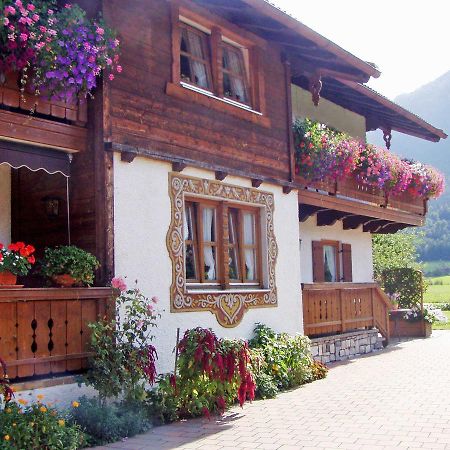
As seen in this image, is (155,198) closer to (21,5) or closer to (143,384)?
(143,384)

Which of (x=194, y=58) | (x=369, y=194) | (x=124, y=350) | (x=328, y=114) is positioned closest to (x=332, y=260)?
(x=369, y=194)

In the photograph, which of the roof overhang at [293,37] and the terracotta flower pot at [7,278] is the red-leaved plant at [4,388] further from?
the roof overhang at [293,37]

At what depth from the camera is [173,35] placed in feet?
33.3

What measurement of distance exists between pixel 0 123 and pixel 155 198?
8.23 ft

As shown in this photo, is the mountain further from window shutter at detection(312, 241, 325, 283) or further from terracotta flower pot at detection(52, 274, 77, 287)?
terracotta flower pot at detection(52, 274, 77, 287)

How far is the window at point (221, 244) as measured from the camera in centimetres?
1051

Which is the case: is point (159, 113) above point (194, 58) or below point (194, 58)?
below

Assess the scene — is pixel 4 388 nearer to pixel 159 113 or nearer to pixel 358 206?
pixel 159 113

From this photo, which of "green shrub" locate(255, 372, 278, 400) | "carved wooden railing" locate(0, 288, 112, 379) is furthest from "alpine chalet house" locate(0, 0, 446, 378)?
"green shrub" locate(255, 372, 278, 400)

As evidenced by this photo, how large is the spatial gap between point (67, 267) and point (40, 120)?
177 cm

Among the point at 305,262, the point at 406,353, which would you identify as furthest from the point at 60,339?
the point at 406,353

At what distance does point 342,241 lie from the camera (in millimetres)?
18016

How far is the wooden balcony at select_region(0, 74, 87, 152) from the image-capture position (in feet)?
25.5

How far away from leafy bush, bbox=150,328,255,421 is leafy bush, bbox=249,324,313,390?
1.91 meters
